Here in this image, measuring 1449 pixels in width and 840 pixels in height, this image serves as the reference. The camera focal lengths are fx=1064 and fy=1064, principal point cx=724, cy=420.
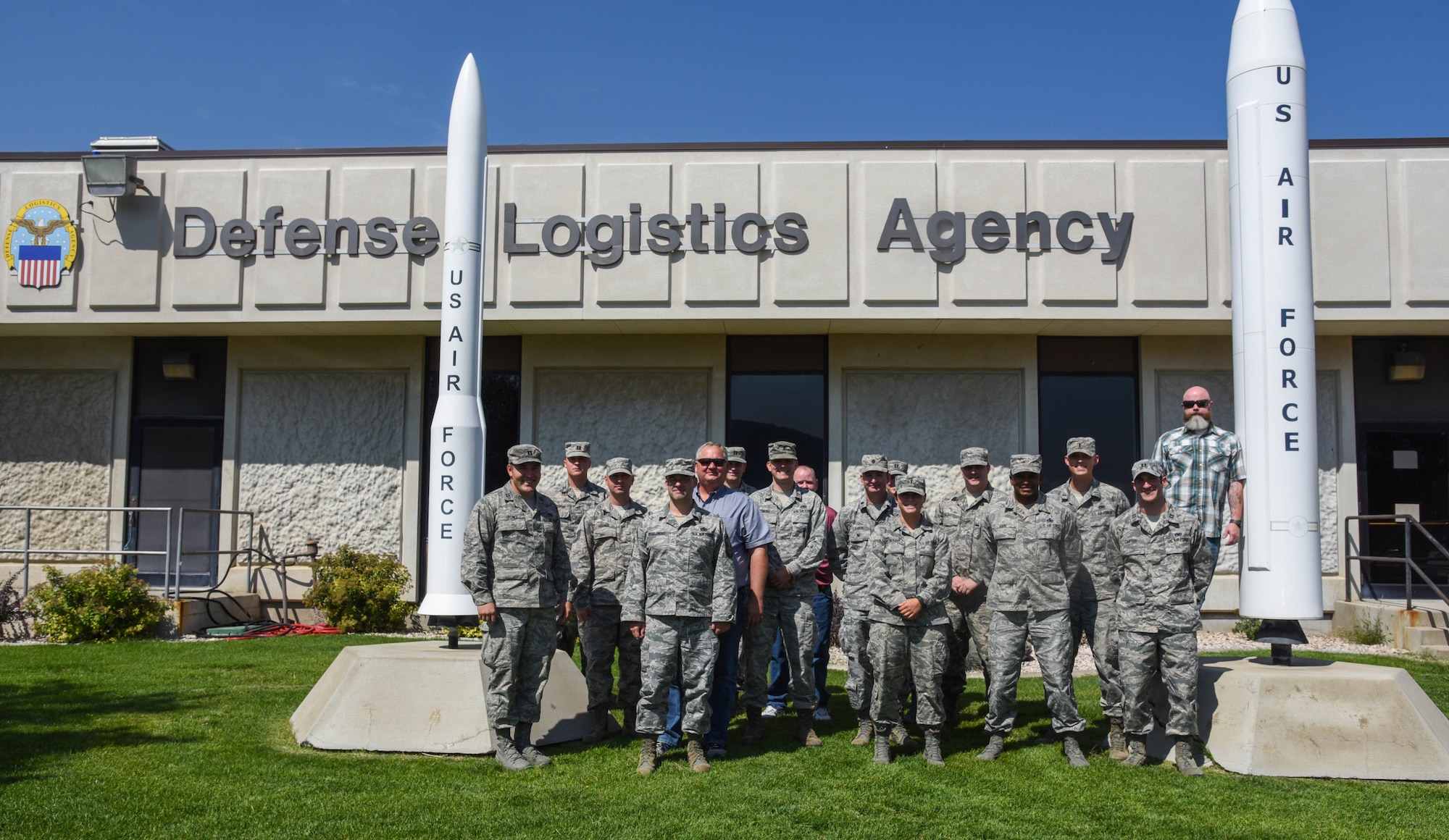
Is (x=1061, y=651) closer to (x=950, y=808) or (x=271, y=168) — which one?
(x=950, y=808)

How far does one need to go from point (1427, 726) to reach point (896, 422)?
7.58m

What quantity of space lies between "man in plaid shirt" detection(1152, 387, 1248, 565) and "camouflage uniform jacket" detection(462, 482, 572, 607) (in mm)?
4233

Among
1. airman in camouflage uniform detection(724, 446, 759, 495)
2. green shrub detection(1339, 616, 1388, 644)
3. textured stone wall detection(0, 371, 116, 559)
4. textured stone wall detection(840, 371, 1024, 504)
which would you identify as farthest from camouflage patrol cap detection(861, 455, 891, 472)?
textured stone wall detection(0, 371, 116, 559)

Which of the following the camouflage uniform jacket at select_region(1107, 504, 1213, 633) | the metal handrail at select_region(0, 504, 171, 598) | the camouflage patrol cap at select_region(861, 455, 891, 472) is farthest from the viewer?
the metal handrail at select_region(0, 504, 171, 598)

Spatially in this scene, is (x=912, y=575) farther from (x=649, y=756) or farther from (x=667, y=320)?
(x=667, y=320)

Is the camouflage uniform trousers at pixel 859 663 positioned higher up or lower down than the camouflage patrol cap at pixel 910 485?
lower down

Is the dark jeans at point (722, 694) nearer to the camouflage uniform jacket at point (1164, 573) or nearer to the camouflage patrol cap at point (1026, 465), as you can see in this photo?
the camouflage patrol cap at point (1026, 465)

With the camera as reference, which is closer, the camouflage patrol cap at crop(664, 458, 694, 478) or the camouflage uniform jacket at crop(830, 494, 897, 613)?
the camouflage patrol cap at crop(664, 458, 694, 478)

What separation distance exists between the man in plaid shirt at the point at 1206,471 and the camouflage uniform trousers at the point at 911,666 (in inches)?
86.3

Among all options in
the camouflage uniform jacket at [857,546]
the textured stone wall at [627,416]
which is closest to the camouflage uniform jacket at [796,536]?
the camouflage uniform jacket at [857,546]

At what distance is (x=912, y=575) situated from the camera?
258 inches

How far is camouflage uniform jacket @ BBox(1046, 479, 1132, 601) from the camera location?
7117 millimetres

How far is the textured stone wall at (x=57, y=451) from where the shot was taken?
13.9 metres

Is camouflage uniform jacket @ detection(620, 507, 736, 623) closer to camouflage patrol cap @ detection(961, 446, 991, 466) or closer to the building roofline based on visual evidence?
camouflage patrol cap @ detection(961, 446, 991, 466)
